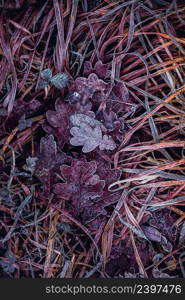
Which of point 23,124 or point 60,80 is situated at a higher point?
point 60,80

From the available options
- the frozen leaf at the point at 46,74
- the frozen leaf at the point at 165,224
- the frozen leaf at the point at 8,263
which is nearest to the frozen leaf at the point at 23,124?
the frozen leaf at the point at 46,74

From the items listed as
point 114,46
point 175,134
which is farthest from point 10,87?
point 175,134

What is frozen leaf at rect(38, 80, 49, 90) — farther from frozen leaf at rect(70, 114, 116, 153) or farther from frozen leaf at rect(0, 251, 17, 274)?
frozen leaf at rect(0, 251, 17, 274)

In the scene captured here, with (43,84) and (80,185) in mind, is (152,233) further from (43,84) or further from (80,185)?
(43,84)

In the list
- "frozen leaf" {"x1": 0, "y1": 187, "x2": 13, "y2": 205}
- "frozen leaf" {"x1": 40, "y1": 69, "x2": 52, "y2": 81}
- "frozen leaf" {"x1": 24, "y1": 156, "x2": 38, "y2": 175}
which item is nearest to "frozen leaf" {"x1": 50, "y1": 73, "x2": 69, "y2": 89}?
"frozen leaf" {"x1": 40, "y1": 69, "x2": 52, "y2": 81}

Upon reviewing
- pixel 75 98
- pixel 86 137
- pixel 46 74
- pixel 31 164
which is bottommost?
pixel 31 164

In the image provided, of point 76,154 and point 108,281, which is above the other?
point 76,154

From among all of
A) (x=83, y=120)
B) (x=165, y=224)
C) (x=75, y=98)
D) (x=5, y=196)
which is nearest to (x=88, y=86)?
(x=75, y=98)

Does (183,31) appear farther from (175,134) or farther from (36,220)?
(36,220)

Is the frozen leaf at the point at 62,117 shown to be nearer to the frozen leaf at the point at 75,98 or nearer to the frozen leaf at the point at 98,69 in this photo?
the frozen leaf at the point at 75,98
